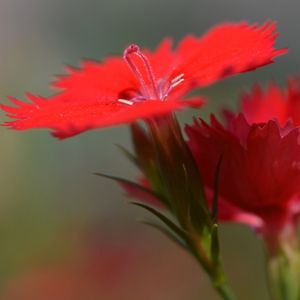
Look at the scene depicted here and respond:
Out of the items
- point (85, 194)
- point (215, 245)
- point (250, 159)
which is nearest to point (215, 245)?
point (215, 245)

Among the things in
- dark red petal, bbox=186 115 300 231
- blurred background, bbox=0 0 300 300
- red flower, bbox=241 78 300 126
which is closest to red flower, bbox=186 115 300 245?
dark red petal, bbox=186 115 300 231

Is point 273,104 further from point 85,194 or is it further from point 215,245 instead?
point 85,194

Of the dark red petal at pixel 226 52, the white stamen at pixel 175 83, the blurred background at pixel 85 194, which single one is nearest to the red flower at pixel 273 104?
the dark red petal at pixel 226 52

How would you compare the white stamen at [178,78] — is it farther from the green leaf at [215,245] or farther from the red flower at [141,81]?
the green leaf at [215,245]

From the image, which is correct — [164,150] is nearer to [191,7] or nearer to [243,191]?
[243,191]

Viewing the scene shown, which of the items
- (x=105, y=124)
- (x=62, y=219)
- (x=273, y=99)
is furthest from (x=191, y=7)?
(x=105, y=124)

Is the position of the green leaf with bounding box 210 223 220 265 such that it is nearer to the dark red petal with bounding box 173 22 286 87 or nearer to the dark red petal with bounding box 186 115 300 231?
the dark red petal with bounding box 186 115 300 231
